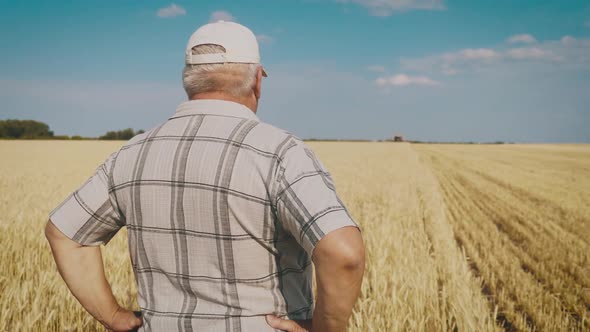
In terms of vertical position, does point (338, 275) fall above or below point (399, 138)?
below

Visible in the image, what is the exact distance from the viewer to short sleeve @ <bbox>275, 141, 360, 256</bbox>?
119 cm

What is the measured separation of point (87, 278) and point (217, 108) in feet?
2.99

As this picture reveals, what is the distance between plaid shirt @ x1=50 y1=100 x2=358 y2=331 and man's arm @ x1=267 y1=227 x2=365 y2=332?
0.04 metres

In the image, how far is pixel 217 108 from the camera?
1414 mm

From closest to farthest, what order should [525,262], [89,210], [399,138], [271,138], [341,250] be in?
[341,250], [271,138], [89,210], [525,262], [399,138]

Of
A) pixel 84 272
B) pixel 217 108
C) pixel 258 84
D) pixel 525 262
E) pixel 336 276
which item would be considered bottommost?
pixel 525 262

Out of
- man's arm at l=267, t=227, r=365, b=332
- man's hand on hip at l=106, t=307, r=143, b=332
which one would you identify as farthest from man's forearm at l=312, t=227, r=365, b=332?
man's hand on hip at l=106, t=307, r=143, b=332

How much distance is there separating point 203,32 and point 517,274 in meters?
5.16

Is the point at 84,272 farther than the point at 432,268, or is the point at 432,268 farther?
the point at 432,268

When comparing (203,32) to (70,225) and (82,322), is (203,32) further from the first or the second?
(82,322)

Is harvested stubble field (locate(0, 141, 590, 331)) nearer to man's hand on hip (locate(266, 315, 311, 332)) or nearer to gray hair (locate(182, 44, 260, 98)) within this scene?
man's hand on hip (locate(266, 315, 311, 332))

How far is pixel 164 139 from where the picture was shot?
4.64ft

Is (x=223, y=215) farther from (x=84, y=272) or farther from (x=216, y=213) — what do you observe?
(x=84, y=272)

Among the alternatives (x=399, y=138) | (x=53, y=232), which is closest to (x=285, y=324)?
(x=53, y=232)
